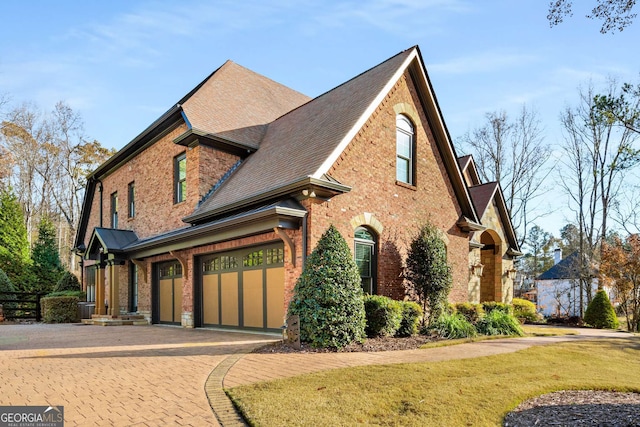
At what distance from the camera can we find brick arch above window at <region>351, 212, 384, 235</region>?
40.1ft

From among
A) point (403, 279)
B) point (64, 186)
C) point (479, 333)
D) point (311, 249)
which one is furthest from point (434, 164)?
point (64, 186)

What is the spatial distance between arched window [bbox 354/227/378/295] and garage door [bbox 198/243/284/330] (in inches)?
82.5

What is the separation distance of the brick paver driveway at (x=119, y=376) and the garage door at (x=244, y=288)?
1.05 meters

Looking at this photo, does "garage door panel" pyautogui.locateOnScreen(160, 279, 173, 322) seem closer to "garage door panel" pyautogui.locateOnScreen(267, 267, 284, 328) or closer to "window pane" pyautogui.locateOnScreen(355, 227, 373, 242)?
"garage door panel" pyautogui.locateOnScreen(267, 267, 284, 328)

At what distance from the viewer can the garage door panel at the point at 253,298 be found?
12.5 m

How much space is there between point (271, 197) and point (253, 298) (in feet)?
9.82

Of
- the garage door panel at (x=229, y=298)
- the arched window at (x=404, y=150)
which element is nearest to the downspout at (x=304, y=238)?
the garage door panel at (x=229, y=298)

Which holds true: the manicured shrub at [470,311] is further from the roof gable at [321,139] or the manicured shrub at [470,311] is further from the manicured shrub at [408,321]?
the roof gable at [321,139]

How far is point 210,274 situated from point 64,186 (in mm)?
31083

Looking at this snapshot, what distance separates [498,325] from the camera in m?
13.4

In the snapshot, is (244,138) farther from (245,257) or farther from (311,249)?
(311,249)
